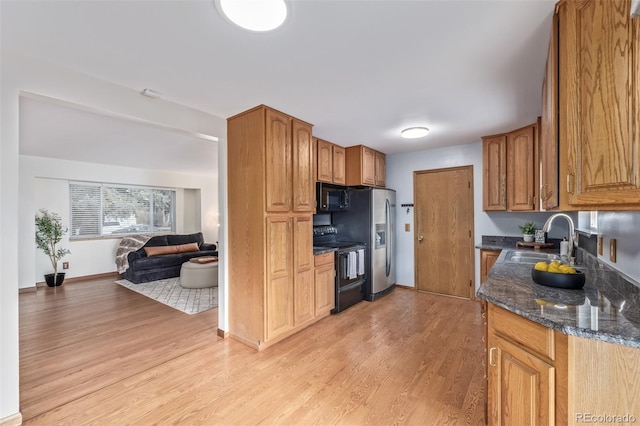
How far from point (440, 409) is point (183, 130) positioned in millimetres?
3086

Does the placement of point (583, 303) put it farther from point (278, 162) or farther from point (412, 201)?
point (412, 201)

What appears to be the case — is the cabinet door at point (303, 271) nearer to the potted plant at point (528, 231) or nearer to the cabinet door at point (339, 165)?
the cabinet door at point (339, 165)

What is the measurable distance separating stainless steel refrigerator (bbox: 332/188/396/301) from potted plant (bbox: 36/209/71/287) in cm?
494

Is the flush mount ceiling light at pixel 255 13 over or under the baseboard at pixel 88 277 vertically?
over

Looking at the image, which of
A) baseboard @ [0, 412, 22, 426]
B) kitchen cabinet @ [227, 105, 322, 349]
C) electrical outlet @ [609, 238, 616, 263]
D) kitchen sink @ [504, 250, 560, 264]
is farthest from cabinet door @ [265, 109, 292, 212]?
electrical outlet @ [609, 238, 616, 263]

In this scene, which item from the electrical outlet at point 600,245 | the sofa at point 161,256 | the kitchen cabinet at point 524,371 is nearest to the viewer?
the kitchen cabinet at point 524,371

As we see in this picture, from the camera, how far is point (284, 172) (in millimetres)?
2895

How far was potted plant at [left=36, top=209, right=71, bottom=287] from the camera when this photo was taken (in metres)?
4.91

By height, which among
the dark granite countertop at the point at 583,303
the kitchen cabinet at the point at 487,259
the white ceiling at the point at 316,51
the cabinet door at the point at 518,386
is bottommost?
the cabinet door at the point at 518,386

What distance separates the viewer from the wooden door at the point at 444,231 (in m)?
4.25

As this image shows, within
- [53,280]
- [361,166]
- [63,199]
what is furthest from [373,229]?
[63,199]

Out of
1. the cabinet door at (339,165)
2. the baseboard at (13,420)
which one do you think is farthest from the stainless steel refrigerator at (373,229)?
the baseboard at (13,420)

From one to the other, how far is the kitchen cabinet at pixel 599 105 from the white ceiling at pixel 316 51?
296mm

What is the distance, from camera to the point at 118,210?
620 centimetres
